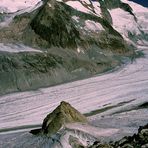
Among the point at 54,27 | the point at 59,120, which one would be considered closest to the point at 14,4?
the point at 54,27

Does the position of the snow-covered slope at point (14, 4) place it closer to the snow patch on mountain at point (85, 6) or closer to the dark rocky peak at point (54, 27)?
the snow patch on mountain at point (85, 6)

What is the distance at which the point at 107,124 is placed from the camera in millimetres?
36281

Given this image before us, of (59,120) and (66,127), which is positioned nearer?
(66,127)

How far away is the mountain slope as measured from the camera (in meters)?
76.9

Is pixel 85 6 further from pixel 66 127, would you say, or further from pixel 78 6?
pixel 66 127

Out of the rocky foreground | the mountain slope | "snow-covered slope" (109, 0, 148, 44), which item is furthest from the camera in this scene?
"snow-covered slope" (109, 0, 148, 44)

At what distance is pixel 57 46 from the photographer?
90.4 meters

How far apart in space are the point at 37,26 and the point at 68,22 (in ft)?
17.4

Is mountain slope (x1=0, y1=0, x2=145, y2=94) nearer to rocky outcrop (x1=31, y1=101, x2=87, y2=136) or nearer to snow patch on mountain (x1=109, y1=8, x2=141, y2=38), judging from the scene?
snow patch on mountain (x1=109, y1=8, x2=141, y2=38)

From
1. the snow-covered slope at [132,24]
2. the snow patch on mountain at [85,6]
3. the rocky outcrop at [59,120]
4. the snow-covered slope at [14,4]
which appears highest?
the rocky outcrop at [59,120]

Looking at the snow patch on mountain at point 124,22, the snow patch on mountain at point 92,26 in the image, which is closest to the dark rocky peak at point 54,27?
the snow patch on mountain at point 92,26

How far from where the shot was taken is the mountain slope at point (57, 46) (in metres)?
76.9

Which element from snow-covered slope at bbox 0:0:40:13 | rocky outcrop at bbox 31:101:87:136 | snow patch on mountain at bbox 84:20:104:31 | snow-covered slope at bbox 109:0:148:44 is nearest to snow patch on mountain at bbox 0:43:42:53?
snow patch on mountain at bbox 84:20:104:31

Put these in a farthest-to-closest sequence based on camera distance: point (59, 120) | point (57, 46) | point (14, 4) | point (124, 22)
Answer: point (124, 22)
point (14, 4)
point (57, 46)
point (59, 120)
